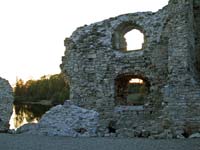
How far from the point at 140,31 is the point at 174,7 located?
197 cm

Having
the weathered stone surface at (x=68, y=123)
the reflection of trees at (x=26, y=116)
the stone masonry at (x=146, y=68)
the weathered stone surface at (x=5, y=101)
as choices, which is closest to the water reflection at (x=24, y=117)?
the reflection of trees at (x=26, y=116)

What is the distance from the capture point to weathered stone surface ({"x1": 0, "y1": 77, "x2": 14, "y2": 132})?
1513 centimetres

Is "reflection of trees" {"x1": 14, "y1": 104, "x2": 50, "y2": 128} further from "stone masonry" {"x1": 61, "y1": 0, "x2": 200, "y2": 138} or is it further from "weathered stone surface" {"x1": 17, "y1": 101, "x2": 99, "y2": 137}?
"weathered stone surface" {"x1": 17, "y1": 101, "x2": 99, "y2": 137}

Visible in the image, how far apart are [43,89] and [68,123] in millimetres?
36353

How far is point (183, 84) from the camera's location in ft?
39.3

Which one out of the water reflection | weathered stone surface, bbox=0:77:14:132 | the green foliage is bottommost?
the water reflection

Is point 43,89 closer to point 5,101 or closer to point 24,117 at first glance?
point 24,117

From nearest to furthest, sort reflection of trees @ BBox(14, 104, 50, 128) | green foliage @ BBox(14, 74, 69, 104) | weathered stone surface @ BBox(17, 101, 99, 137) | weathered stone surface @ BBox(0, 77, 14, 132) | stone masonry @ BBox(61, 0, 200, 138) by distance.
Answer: weathered stone surface @ BBox(17, 101, 99, 137) < stone masonry @ BBox(61, 0, 200, 138) < weathered stone surface @ BBox(0, 77, 14, 132) < reflection of trees @ BBox(14, 104, 50, 128) < green foliage @ BBox(14, 74, 69, 104)

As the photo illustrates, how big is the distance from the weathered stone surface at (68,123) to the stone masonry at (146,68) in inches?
15.4

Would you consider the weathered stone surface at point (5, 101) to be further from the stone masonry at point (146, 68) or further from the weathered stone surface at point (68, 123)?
the weathered stone surface at point (68, 123)

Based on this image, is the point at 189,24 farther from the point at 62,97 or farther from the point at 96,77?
the point at 62,97

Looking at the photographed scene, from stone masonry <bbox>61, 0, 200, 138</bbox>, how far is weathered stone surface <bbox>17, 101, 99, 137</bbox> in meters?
0.39

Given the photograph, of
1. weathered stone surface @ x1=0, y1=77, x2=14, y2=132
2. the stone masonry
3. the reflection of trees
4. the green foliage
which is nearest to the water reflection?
the reflection of trees

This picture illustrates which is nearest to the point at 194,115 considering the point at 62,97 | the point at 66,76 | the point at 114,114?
the point at 114,114
